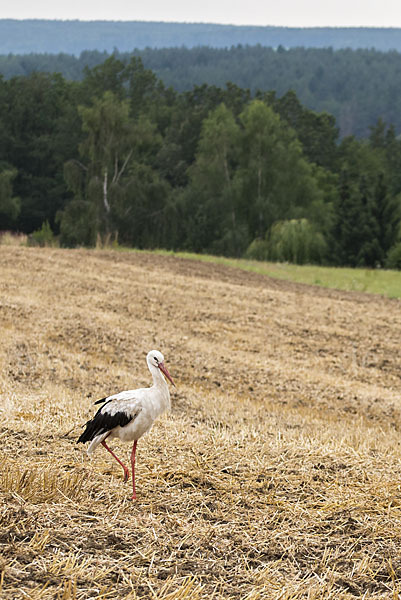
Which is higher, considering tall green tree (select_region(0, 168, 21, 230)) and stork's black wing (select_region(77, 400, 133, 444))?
stork's black wing (select_region(77, 400, 133, 444))

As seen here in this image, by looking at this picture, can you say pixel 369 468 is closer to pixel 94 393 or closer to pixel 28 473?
pixel 28 473

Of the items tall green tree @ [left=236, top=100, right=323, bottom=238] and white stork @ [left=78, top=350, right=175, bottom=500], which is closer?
white stork @ [left=78, top=350, right=175, bottom=500]

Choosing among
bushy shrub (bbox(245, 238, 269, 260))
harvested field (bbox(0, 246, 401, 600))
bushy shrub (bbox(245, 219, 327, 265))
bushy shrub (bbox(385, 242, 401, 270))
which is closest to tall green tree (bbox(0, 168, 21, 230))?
bushy shrub (bbox(245, 238, 269, 260))

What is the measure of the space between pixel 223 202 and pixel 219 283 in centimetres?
3386

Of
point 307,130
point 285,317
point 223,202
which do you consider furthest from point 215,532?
point 307,130

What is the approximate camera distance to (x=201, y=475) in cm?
452

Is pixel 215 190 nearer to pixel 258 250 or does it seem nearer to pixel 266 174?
pixel 266 174

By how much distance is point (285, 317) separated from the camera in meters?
14.8

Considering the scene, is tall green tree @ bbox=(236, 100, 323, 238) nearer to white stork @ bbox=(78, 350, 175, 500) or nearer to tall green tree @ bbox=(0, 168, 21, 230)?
tall green tree @ bbox=(0, 168, 21, 230)

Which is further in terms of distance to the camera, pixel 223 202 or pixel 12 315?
pixel 223 202

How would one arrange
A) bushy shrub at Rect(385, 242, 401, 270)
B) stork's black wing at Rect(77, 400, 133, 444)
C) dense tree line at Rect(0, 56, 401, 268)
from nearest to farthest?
stork's black wing at Rect(77, 400, 133, 444) → bushy shrub at Rect(385, 242, 401, 270) → dense tree line at Rect(0, 56, 401, 268)

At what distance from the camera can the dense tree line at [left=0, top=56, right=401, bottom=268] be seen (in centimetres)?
4306

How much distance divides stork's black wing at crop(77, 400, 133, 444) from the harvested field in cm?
39

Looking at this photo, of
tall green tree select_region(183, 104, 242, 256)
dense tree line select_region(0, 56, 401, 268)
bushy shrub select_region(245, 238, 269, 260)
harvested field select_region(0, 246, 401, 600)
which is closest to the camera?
harvested field select_region(0, 246, 401, 600)
